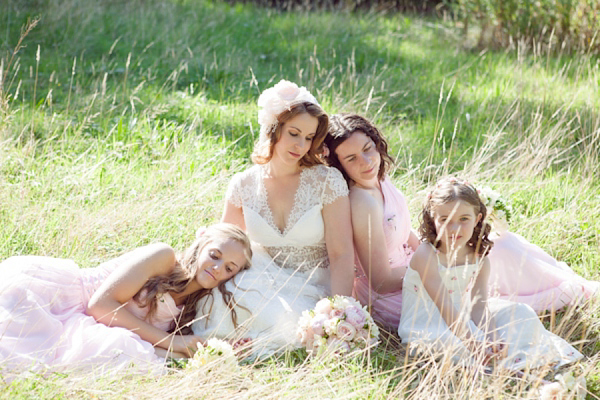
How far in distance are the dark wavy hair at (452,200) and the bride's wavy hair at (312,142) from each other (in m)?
0.71

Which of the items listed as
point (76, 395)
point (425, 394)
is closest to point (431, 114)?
point (425, 394)

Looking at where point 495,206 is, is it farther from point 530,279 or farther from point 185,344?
point 185,344

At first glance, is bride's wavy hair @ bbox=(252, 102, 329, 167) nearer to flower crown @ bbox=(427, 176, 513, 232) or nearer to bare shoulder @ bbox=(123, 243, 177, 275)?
bare shoulder @ bbox=(123, 243, 177, 275)

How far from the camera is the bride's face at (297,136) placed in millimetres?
3893

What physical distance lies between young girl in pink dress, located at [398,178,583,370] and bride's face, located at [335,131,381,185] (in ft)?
1.56

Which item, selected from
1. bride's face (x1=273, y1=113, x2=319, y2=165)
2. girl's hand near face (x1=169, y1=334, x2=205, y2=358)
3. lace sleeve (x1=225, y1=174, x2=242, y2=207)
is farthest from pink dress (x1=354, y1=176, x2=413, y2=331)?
girl's hand near face (x1=169, y1=334, x2=205, y2=358)

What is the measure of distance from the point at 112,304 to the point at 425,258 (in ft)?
5.48

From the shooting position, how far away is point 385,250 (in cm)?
414

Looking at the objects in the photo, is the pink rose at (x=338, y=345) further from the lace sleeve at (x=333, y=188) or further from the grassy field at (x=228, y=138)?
the lace sleeve at (x=333, y=188)

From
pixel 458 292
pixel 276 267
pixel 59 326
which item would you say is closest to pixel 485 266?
pixel 458 292

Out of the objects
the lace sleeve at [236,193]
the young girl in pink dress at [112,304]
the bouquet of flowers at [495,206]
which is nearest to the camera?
the young girl in pink dress at [112,304]

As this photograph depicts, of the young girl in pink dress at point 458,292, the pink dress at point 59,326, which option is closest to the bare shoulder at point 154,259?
the pink dress at point 59,326

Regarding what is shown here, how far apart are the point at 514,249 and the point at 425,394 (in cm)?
152

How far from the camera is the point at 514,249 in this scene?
4262 mm
